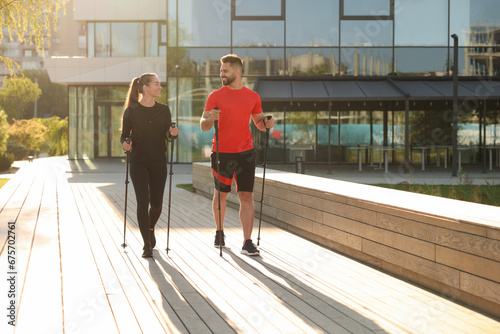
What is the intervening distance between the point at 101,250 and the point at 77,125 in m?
25.6

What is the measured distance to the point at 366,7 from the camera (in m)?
25.8

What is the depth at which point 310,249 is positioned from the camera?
24.0ft

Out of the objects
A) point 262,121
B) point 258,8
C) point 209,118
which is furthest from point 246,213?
point 258,8

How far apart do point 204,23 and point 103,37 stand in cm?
701

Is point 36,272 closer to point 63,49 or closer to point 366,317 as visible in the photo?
point 366,317

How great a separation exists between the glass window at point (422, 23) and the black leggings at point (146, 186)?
20.0 meters

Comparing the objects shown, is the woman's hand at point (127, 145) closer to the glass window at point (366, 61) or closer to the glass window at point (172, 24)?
the glass window at point (366, 61)

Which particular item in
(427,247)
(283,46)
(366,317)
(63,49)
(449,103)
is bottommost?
(366,317)

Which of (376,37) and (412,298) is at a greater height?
(376,37)

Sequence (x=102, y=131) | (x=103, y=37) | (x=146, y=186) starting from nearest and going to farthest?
(x=146, y=186) → (x=103, y=37) → (x=102, y=131)

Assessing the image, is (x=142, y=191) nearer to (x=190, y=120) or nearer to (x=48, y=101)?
(x=190, y=120)

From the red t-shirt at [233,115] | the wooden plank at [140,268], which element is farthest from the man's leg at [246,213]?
the wooden plank at [140,268]

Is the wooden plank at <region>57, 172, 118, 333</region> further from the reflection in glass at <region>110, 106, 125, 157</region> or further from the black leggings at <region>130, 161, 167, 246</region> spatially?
the reflection in glass at <region>110, 106, 125, 157</region>

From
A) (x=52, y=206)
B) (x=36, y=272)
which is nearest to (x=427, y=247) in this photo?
(x=36, y=272)
